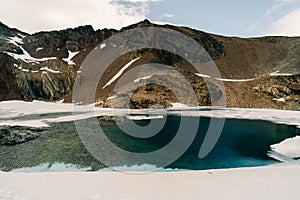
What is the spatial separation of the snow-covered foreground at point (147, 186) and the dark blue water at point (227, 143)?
5734mm

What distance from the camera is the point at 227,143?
101ft

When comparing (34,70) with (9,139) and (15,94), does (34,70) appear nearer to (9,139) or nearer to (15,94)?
(15,94)

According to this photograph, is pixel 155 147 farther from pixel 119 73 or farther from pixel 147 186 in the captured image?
pixel 119 73

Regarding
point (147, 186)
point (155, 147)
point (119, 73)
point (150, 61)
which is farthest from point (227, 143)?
point (119, 73)

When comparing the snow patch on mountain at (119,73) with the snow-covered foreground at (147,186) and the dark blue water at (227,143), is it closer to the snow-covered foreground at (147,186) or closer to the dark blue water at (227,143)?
the dark blue water at (227,143)

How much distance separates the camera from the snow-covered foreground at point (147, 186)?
1203cm

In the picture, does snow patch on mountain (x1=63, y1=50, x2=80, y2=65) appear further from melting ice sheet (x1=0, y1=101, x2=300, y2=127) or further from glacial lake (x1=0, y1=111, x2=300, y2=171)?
glacial lake (x1=0, y1=111, x2=300, y2=171)

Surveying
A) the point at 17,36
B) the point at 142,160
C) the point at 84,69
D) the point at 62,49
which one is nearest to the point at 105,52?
the point at 84,69

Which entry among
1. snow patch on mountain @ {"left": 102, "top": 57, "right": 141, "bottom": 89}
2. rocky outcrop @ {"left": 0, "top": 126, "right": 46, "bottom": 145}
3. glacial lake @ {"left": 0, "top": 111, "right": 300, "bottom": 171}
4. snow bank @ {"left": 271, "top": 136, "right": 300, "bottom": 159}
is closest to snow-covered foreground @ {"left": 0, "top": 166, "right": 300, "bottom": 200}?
glacial lake @ {"left": 0, "top": 111, "right": 300, "bottom": 171}

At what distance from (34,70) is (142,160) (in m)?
91.7

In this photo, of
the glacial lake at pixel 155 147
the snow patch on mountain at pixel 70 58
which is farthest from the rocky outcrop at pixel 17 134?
the snow patch on mountain at pixel 70 58

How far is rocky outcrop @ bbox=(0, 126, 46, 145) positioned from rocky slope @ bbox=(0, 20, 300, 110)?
3659cm

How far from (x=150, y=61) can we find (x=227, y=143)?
6373 cm

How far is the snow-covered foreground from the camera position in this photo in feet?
39.5
